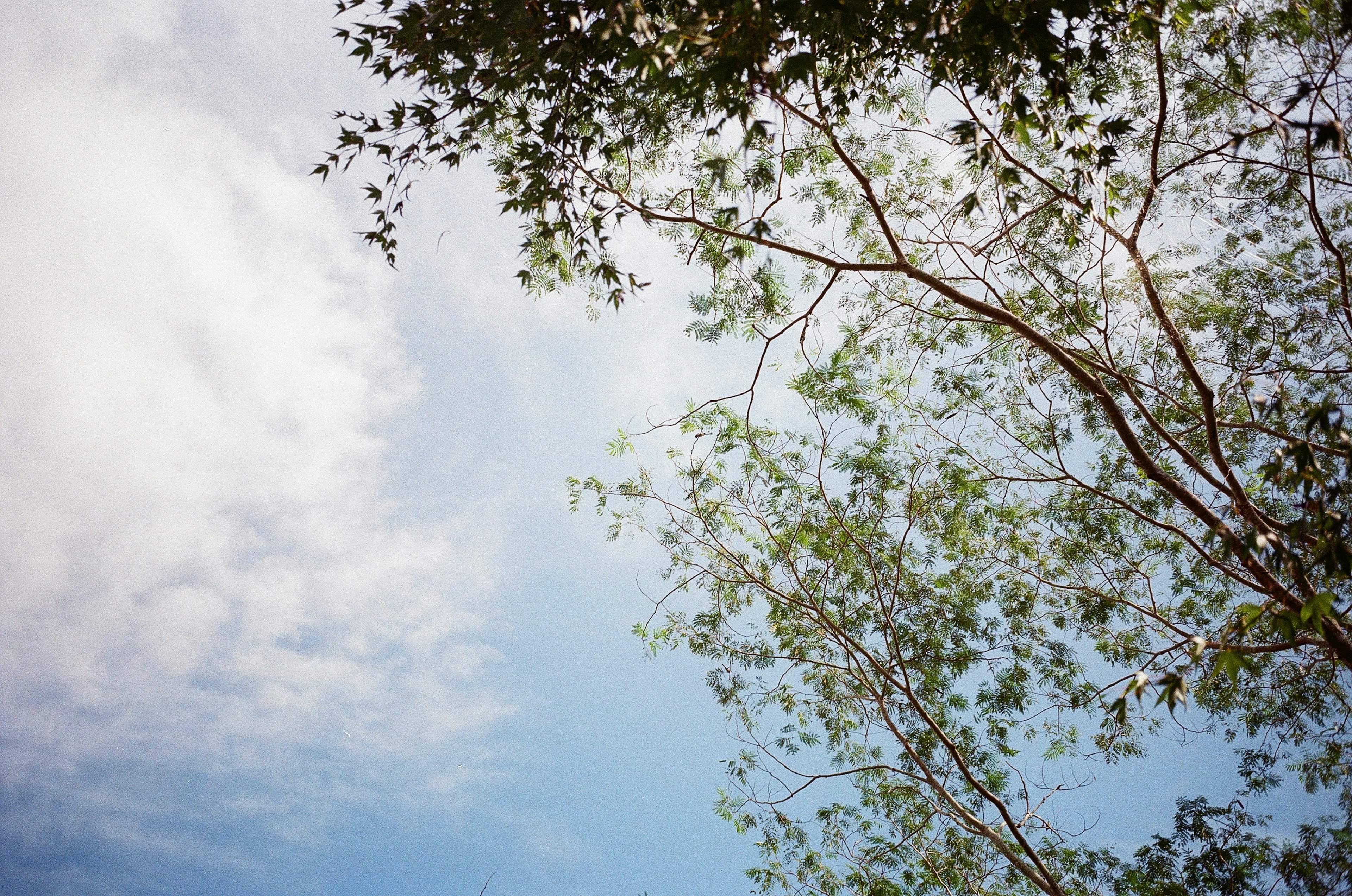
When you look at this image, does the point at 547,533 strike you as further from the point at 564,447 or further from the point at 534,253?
the point at 534,253

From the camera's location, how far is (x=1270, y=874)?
4574 mm

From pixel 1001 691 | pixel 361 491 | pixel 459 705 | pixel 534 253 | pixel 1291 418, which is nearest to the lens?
Result: pixel 534 253

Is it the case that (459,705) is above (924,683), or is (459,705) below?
above

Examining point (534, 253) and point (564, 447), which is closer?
point (534, 253)

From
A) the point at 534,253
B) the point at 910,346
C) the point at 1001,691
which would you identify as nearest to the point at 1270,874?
the point at 1001,691

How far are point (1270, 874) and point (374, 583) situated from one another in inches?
518

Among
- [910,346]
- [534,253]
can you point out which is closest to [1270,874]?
[910,346]

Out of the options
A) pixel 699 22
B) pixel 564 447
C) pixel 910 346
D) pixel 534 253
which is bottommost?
pixel 699 22

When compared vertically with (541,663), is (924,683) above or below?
below

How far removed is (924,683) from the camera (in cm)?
566

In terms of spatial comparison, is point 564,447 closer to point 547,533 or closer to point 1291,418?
point 547,533

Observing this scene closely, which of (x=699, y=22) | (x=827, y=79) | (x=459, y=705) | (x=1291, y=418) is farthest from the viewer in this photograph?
(x=459, y=705)

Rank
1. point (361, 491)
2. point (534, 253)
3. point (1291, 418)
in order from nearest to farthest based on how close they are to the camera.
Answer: point (534, 253)
point (1291, 418)
point (361, 491)

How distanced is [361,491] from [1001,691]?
11.4 meters
